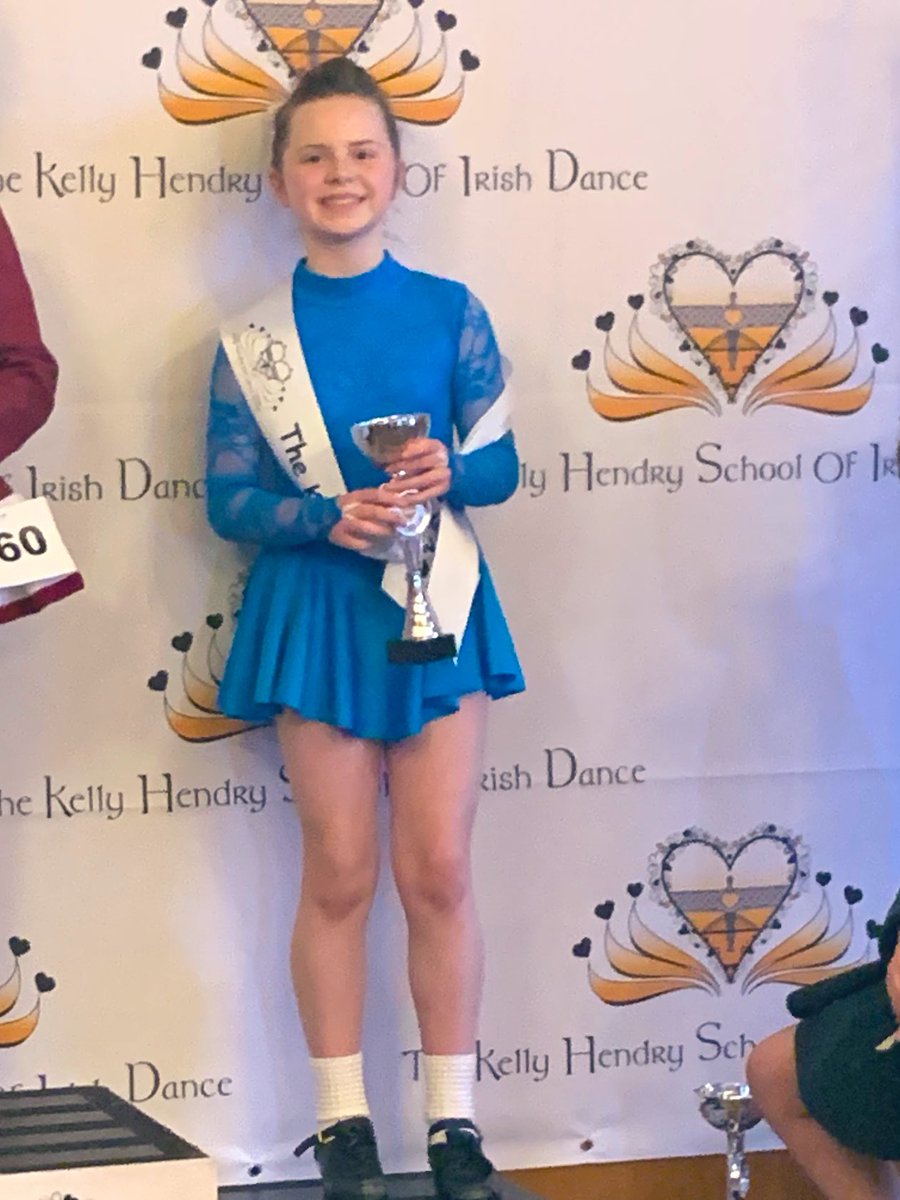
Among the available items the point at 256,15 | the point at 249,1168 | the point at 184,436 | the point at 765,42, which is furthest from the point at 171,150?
the point at 249,1168

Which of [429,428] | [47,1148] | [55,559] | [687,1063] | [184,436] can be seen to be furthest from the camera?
[687,1063]

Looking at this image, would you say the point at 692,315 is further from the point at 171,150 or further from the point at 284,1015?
the point at 284,1015

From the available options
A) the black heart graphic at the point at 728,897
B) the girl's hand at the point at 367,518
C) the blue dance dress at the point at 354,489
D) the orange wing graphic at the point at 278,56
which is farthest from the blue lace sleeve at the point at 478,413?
the black heart graphic at the point at 728,897

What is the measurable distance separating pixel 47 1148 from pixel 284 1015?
60 centimetres

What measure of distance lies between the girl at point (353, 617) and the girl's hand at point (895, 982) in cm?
62

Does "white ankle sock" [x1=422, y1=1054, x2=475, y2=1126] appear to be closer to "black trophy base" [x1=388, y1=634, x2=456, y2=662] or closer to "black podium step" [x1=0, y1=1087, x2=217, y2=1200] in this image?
"black podium step" [x1=0, y1=1087, x2=217, y2=1200]

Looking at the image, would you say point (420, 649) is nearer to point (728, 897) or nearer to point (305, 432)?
point (305, 432)

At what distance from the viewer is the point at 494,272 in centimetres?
218

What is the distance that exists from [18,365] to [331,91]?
1.64ft

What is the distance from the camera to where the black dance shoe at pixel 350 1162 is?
192 centimetres

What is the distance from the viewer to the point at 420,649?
186 centimetres

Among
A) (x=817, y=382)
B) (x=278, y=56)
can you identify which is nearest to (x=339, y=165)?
(x=278, y=56)

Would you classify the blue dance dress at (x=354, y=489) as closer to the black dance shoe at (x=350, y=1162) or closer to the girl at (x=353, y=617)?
the girl at (x=353, y=617)

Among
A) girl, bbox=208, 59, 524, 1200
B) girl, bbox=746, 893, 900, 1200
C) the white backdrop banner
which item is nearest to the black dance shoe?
girl, bbox=208, 59, 524, 1200
